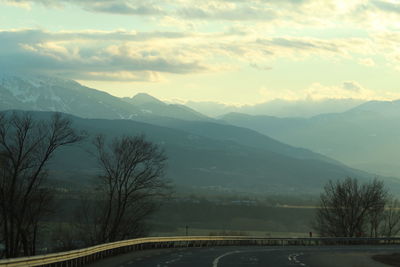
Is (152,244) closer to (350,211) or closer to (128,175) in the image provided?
(128,175)

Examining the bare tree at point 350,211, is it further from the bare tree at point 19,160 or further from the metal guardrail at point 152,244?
the bare tree at point 19,160

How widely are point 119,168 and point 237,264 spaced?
43.4m

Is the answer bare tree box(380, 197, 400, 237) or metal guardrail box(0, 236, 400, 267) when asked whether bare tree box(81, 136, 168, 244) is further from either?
bare tree box(380, 197, 400, 237)

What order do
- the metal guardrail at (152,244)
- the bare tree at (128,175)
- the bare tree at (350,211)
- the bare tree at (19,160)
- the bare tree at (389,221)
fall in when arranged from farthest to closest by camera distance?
the bare tree at (389,221)
the bare tree at (350,211)
the bare tree at (128,175)
the bare tree at (19,160)
the metal guardrail at (152,244)

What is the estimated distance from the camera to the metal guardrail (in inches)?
1396

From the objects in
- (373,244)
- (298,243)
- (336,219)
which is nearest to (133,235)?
(298,243)

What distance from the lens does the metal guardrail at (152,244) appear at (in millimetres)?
35469

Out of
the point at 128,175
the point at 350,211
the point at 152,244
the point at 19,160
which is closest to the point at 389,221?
the point at 350,211

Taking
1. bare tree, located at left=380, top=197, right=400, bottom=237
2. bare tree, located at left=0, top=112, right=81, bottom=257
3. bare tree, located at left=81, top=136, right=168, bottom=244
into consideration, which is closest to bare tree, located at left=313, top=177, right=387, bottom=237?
bare tree, located at left=380, top=197, right=400, bottom=237

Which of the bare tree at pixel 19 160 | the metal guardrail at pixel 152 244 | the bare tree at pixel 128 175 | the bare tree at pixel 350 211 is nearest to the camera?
the metal guardrail at pixel 152 244

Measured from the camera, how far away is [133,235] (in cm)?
9319

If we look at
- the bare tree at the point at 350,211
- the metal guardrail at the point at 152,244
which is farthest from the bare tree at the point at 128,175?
the bare tree at the point at 350,211

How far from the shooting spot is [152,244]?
68875 millimetres

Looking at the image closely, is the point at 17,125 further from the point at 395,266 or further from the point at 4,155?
the point at 395,266
